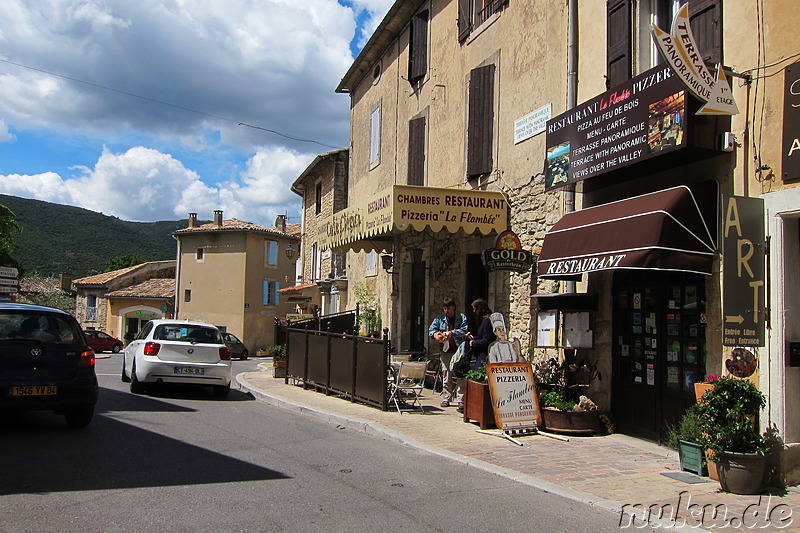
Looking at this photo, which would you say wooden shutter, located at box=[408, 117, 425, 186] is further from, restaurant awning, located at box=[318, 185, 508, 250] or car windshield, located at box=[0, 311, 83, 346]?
car windshield, located at box=[0, 311, 83, 346]

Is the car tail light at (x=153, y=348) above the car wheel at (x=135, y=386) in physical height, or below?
above

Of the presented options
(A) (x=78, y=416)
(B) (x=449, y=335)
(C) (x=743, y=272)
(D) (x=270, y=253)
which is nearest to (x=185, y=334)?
(A) (x=78, y=416)

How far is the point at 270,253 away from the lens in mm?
46000

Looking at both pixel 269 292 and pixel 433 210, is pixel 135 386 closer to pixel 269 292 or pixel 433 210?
pixel 433 210

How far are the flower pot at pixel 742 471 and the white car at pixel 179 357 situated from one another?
8.87 meters

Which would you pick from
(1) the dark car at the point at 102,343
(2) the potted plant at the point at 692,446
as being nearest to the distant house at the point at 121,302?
(1) the dark car at the point at 102,343

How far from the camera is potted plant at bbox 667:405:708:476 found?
6.55 m

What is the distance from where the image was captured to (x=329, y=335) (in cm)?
1215

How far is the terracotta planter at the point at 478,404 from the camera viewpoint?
8.96 m

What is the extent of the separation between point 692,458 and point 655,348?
1.85 m

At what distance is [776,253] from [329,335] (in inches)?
301

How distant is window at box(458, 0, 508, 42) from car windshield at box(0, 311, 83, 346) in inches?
357

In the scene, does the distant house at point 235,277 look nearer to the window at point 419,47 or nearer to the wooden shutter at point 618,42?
the window at point 419,47

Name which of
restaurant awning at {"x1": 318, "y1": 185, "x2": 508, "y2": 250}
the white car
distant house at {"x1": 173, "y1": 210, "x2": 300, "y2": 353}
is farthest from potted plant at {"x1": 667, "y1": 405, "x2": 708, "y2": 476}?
distant house at {"x1": 173, "y1": 210, "x2": 300, "y2": 353}
